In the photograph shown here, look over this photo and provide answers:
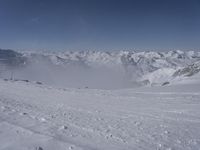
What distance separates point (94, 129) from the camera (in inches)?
412

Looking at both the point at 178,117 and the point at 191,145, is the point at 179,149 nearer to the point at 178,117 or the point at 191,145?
the point at 191,145

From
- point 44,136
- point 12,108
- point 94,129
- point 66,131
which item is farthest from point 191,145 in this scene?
point 12,108

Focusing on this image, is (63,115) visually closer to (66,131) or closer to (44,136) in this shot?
(66,131)

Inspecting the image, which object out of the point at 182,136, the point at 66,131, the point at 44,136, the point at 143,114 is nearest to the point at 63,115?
the point at 66,131

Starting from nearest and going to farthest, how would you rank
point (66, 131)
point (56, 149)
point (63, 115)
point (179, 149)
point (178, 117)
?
point (56, 149)
point (179, 149)
point (66, 131)
point (63, 115)
point (178, 117)

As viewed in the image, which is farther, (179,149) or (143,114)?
(143,114)

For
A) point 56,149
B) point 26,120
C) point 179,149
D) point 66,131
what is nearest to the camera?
point 56,149

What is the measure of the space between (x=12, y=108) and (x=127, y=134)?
290 inches

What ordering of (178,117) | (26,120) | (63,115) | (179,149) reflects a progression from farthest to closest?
(178,117) → (63,115) → (26,120) → (179,149)

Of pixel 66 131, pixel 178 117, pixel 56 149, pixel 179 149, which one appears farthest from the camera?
pixel 178 117

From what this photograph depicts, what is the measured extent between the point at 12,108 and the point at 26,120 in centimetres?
292

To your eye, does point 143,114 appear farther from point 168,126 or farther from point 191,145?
point 191,145

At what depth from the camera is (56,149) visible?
314 inches

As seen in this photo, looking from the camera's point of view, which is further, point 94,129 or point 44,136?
point 94,129
